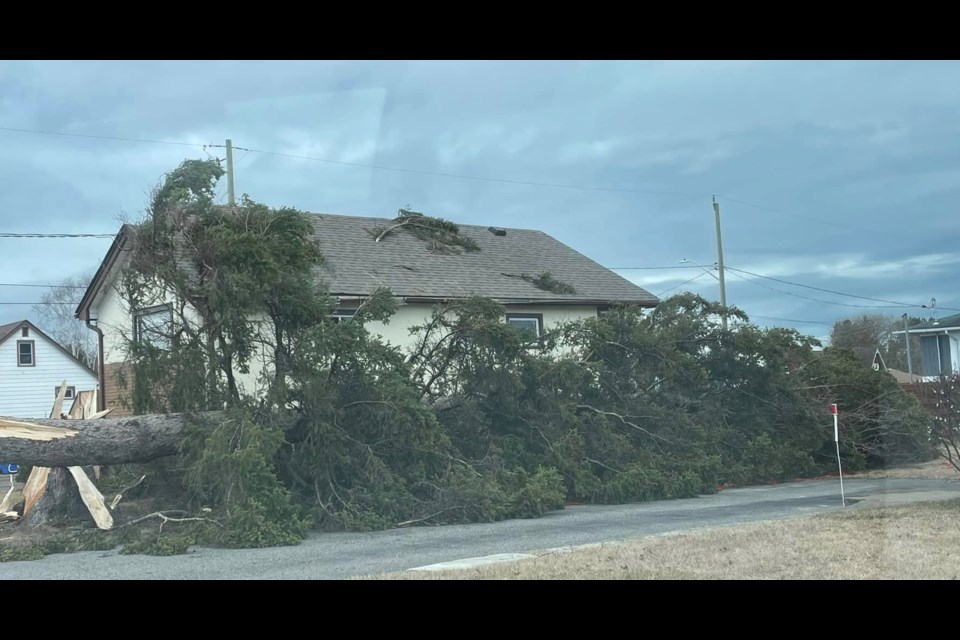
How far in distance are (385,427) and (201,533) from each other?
305cm

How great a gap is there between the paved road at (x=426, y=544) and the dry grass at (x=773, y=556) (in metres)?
1.00

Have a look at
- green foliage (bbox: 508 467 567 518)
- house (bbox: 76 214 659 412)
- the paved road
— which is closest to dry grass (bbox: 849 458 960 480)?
the paved road

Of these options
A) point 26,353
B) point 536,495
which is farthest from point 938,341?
point 26,353

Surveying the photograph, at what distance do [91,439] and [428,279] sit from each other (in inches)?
395

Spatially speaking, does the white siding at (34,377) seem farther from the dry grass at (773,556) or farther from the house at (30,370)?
the dry grass at (773,556)

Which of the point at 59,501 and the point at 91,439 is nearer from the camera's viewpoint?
the point at 91,439

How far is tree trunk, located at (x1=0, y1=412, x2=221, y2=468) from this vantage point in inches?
507

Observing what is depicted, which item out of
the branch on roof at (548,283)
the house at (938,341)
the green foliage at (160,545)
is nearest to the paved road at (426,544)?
the green foliage at (160,545)

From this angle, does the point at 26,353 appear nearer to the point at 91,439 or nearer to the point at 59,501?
the point at 59,501

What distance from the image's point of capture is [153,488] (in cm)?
1484

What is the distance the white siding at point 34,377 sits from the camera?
43.9 m

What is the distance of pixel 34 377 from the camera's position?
1757 inches
